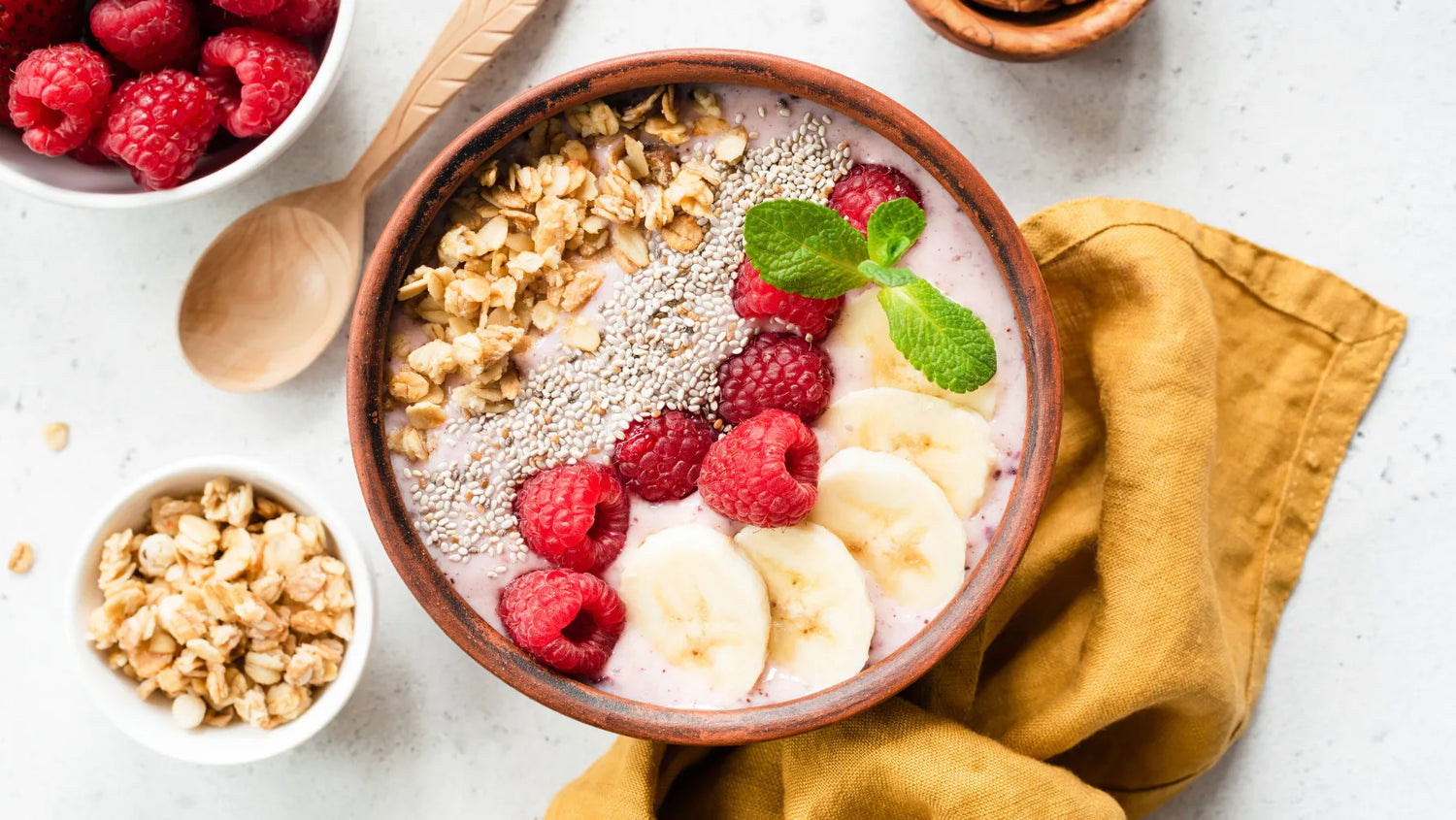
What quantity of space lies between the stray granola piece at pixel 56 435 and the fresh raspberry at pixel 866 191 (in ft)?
3.69

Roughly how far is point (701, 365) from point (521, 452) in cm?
24

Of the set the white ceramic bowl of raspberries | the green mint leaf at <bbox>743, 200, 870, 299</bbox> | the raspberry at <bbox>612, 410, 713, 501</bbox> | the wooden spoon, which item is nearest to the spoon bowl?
the wooden spoon

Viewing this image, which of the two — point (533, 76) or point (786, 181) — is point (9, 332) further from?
point (786, 181)

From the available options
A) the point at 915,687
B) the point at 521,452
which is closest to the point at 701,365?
the point at 521,452

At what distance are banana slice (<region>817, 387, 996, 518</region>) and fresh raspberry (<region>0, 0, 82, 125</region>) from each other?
1.05 metres

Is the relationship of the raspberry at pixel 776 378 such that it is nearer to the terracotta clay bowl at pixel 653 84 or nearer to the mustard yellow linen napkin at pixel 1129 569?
the terracotta clay bowl at pixel 653 84

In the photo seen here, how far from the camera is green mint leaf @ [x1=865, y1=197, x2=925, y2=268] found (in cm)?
121

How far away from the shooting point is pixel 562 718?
1.56 meters

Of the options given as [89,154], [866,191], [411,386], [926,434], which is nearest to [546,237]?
[411,386]

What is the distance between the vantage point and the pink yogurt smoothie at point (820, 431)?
1.30 metres

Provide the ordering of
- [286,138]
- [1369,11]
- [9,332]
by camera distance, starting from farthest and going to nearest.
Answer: [9,332] < [1369,11] < [286,138]

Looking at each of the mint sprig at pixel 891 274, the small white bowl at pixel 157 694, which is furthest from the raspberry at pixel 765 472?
the small white bowl at pixel 157 694

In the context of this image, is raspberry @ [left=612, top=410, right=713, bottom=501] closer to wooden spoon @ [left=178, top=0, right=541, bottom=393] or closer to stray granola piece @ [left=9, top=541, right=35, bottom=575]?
wooden spoon @ [left=178, top=0, right=541, bottom=393]

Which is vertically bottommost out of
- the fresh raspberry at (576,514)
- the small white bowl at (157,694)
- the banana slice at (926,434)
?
the small white bowl at (157,694)
